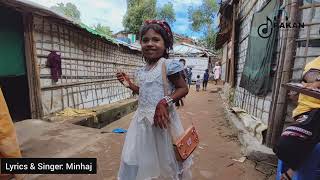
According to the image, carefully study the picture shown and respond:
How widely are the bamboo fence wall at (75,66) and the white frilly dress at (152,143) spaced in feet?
10.8

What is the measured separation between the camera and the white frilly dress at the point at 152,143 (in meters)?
2.07

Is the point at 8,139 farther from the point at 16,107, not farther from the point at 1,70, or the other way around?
the point at 16,107

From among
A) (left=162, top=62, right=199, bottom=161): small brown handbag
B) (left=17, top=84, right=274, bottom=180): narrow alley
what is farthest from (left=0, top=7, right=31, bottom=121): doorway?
(left=162, top=62, right=199, bottom=161): small brown handbag

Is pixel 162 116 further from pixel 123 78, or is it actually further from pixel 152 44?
pixel 123 78

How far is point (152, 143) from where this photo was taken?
2.09 meters

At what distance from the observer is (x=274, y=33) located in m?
4.74

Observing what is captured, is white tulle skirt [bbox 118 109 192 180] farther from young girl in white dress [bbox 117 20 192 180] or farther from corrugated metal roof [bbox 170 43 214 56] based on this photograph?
corrugated metal roof [bbox 170 43 214 56]

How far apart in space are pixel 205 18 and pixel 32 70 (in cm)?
3396

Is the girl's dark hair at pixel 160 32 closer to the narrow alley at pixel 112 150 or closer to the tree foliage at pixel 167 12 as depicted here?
the narrow alley at pixel 112 150

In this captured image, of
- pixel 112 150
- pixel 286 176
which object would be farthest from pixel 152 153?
pixel 112 150

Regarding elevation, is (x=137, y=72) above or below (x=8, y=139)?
above

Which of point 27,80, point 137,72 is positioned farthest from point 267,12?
point 27,80

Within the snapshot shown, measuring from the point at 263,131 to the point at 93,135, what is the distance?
11.1 ft

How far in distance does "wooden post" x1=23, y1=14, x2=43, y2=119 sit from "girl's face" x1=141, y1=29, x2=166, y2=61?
5002 millimetres
